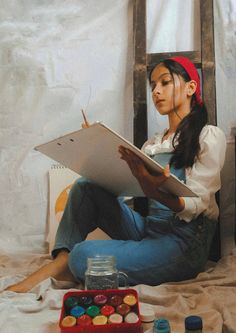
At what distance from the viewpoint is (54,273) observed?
3.22 ft

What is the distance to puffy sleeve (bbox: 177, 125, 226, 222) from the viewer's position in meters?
0.99

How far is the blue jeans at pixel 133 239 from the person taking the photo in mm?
942

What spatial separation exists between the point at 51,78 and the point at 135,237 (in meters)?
0.73

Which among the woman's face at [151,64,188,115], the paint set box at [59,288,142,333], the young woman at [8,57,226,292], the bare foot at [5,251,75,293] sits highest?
the woman's face at [151,64,188,115]

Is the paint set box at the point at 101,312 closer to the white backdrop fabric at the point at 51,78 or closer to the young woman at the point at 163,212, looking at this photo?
the young woman at the point at 163,212

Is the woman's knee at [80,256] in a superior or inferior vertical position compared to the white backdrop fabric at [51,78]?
inferior

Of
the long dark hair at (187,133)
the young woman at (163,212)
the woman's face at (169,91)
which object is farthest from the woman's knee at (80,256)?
the woman's face at (169,91)

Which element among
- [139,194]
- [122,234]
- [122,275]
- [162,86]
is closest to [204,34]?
[162,86]

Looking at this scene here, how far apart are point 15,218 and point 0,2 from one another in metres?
0.83

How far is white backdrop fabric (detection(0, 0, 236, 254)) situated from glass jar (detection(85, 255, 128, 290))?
2.13 feet

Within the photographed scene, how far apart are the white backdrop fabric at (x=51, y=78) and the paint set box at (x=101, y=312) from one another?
2.57 feet

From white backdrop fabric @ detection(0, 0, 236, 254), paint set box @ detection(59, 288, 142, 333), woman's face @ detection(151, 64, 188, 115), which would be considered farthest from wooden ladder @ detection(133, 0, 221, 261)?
paint set box @ detection(59, 288, 142, 333)

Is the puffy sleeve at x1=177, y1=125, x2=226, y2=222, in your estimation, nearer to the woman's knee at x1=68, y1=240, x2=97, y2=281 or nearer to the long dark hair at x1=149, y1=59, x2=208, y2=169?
the long dark hair at x1=149, y1=59, x2=208, y2=169

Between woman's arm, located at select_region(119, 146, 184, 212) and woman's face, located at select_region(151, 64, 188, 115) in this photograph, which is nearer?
woman's arm, located at select_region(119, 146, 184, 212)
